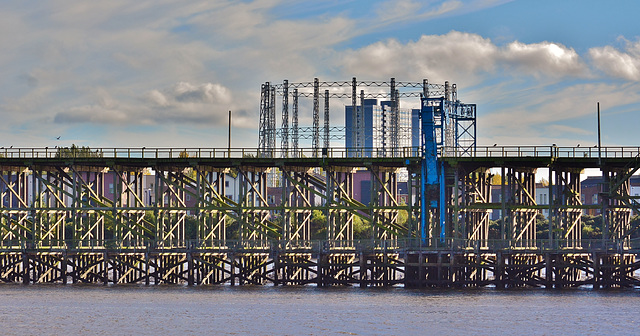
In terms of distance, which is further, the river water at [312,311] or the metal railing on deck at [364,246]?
the metal railing on deck at [364,246]

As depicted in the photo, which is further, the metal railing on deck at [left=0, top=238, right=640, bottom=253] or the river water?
the metal railing on deck at [left=0, top=238, right=640, bottom=253]

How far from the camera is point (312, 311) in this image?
68.1 metres

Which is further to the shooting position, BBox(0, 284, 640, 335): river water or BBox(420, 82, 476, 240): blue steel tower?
BBox(420, 82, 476, 240): blue steel tower

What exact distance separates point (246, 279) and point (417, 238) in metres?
13.8

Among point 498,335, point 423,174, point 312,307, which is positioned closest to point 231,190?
point 423,174

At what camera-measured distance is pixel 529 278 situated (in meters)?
81.3

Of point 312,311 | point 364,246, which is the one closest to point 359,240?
point 364,246

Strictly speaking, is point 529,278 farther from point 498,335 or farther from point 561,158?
point 498,335

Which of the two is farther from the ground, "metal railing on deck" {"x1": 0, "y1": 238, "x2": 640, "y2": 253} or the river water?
"metal railing on deck" {"x1": 0, "y1": 238, "x2": 640, "y2": 253}

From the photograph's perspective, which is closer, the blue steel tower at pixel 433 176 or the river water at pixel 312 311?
the river water at pixel 312 311

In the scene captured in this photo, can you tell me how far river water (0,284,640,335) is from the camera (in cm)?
6122

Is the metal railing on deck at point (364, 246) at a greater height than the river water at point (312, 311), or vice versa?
the metal railing on deck at point (364, 246)

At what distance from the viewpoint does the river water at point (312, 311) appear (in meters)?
61.2

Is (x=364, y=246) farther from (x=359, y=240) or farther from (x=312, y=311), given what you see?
(x=312, y=311)
